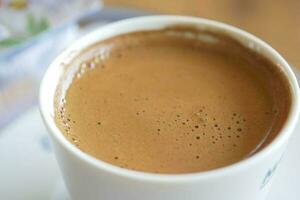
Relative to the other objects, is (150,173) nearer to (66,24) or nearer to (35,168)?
(35,168)

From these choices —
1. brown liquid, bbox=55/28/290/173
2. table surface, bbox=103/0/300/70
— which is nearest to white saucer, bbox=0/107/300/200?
brown liquid, bbox=55/28/290/173

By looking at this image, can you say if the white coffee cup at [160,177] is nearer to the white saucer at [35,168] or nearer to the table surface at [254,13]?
the white saucer at [35,168]

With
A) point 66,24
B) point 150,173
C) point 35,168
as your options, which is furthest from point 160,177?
point 66,24

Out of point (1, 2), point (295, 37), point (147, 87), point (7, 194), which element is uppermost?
point (295, 37)

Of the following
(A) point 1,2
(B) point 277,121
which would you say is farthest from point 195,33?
(A) point 1,2

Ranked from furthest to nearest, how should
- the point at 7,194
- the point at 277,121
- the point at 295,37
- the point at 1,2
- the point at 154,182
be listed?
the point at 1,2 < the point at 295,37 < the point at 7,194 < the point at 277,121 < the point at 154,182

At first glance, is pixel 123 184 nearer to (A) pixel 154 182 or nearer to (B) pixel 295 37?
(A) pixel 154 182

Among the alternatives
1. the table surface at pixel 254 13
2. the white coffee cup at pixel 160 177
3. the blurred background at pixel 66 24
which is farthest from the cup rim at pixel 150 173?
the table surface at pixel 254 13
